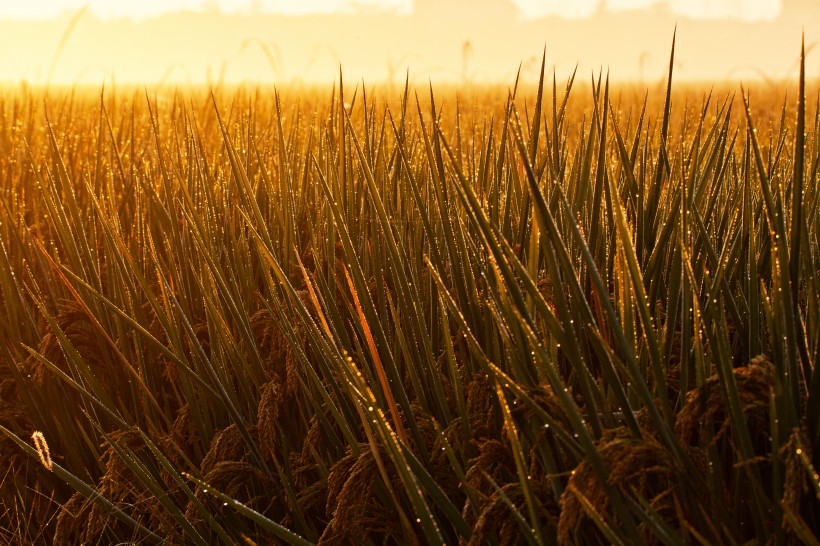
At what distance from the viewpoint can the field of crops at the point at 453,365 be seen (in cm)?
86

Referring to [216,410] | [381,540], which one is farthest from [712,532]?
[216,410]

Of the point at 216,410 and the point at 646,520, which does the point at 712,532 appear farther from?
the point at 216,410

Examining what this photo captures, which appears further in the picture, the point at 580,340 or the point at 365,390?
the point at 580,340

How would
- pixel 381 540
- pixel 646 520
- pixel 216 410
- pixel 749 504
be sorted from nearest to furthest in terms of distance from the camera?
pixel 646 520
pixel 749 504
pixel 381 540
pixel 216 410

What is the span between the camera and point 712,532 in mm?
892

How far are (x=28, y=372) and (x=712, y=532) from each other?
1.19m

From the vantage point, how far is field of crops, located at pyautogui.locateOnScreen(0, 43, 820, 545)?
0.86m

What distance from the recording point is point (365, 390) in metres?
0.95

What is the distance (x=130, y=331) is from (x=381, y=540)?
0.62 meters

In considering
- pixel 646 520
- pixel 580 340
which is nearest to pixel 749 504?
pixel 646 520

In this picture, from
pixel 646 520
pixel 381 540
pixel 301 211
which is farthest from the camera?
pixel 301 211

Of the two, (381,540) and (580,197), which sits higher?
(580,197)

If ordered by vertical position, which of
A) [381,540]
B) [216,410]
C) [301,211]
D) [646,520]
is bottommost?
[381,540]

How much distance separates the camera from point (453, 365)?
1103 mm
